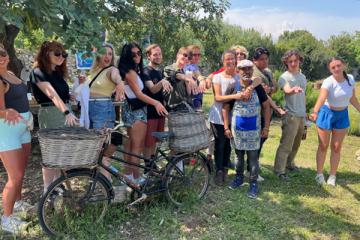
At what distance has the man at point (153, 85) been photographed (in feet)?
14.2

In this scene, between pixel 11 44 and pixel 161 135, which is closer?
pixel 161 135

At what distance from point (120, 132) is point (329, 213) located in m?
2.69

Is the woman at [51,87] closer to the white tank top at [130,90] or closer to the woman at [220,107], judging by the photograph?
the white tank top at [130,90]

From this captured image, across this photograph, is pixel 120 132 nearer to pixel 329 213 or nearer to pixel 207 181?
pixel 207 181

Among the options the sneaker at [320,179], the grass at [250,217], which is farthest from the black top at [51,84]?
the sneaker at [320,179]

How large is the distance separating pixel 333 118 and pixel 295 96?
60 cm

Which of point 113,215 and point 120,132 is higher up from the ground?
point 120,132

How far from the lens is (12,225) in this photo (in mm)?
3637

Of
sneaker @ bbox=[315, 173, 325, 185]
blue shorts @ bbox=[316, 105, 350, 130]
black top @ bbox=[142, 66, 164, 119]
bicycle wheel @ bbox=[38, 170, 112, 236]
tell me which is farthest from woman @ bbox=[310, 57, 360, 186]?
bicycle wheel @ bbox=[38, 170, 112, 236]

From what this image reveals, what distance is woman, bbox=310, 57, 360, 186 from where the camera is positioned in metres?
5.23

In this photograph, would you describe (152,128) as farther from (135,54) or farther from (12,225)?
(12,225)

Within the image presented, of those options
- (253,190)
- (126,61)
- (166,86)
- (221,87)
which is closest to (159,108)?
(166,86)

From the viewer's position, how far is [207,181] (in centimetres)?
461

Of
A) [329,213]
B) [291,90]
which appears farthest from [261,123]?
[329,213]
